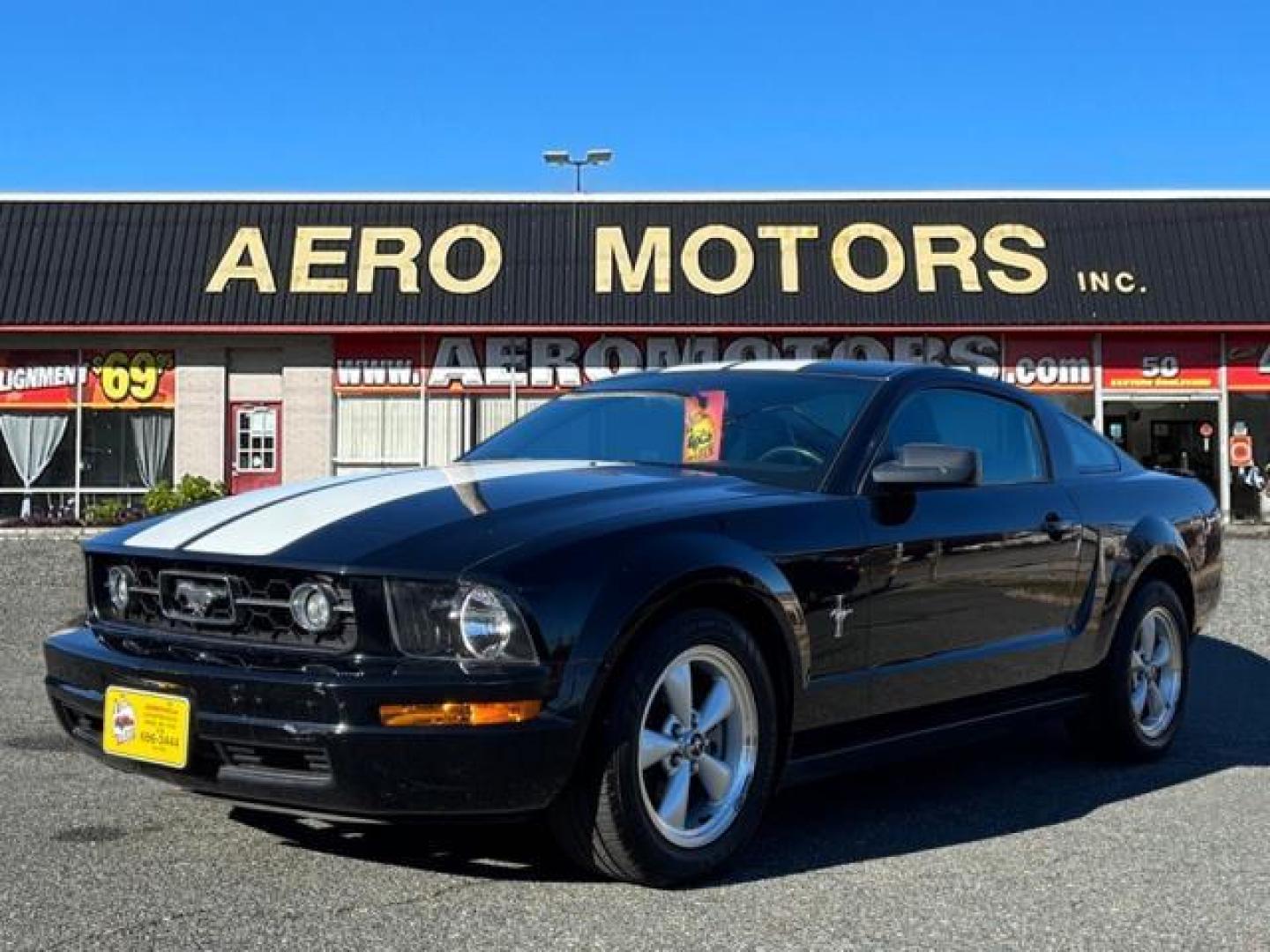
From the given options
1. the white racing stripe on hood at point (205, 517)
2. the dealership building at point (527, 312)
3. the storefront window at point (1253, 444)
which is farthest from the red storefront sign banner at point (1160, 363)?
the white racing stripe on hood at point (205, 517)

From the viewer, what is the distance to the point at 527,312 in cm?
2175

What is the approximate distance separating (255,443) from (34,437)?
3535 mm

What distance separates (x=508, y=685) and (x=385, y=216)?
20.2 metres

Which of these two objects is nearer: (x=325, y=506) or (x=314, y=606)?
(x=314, y=606)

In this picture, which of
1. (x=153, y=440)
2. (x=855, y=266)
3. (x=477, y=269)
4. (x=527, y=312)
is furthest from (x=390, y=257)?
(x=855, y=266)

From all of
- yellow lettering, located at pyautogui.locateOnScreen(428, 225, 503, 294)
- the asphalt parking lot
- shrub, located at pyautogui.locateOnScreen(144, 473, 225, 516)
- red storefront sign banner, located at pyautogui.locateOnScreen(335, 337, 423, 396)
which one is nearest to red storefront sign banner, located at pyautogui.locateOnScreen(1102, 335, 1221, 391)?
yellow lettering, located at pyautogui.locateOnScreen(428, 225, 503, 294)

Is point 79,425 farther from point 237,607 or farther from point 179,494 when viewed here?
point 237,607

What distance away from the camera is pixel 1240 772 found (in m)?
5.71

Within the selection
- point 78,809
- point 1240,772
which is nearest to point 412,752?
point 78,809

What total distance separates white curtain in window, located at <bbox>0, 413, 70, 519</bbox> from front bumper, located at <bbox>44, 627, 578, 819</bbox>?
2063 cm

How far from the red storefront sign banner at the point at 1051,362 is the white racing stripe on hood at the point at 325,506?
18463 mm

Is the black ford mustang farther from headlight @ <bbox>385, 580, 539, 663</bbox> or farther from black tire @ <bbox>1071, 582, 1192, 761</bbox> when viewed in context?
black tire @ <bbox>1071, 582, 1192, 761</bbox>

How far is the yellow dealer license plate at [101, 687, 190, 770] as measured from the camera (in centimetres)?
365

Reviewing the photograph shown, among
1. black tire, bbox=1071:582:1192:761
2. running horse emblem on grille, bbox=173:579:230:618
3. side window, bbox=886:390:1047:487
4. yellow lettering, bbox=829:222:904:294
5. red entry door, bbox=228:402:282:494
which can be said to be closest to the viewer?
running horse emblem on grille, bbox=173:579:230:618
